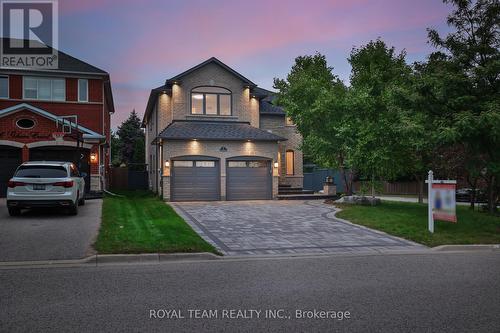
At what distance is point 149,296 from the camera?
620cm

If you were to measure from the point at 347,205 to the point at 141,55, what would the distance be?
3111cm

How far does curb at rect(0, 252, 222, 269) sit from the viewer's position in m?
8.60

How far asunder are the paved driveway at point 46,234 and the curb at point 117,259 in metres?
0.32

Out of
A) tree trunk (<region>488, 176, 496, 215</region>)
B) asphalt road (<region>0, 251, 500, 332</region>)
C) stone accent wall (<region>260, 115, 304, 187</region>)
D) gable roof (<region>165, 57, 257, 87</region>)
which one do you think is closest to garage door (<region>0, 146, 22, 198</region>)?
gable roof (<region>165, 57, 257, 87</region>)

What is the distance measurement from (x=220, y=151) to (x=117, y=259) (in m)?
16.9

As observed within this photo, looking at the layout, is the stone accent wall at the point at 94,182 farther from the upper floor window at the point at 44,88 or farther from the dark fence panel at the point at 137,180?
the dark fence panel at the point at 137,180

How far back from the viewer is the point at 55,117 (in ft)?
76.5

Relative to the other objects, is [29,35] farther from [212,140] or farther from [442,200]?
[442,200]

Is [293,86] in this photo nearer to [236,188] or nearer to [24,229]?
Result: [236,188]

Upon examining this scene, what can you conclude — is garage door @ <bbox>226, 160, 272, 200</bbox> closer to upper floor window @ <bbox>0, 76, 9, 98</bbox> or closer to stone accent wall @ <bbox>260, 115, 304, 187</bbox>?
stone accent wall @ <bbox>260, 115, 304, 187</bbox>

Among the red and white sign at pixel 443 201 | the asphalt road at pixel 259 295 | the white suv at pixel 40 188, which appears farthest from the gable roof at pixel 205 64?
the asphalt road at pixel 259 295

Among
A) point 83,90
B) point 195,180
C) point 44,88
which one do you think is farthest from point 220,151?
point 44,88

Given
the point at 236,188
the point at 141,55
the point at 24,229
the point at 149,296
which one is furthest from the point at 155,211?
the point at 141,55

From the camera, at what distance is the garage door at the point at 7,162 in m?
23.1
